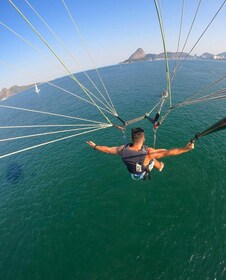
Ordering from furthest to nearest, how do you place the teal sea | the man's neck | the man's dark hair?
1. the teal sea
2. the man's neck
3. the man's dark hair

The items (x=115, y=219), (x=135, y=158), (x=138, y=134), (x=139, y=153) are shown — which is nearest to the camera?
(x=138, y=134)

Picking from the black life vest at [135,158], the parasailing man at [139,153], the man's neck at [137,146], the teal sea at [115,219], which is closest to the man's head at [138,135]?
the parasailing man at [139,153]

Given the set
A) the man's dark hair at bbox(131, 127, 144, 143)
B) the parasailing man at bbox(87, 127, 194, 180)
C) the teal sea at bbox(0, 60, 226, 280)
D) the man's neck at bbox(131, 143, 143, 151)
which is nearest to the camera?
the man's dark hair at bbox(131, 127, 144, 143)

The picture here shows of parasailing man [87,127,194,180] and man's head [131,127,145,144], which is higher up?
man's head [131,127,145,144]

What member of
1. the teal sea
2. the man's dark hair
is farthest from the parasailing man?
the teal sea

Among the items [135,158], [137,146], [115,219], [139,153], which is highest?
[137,146]

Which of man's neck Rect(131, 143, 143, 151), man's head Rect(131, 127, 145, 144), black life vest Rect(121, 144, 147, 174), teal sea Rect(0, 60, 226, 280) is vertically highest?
man's head Rect(131, 127, 145, 144)

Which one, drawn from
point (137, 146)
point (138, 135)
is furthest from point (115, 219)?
point (138, 135)

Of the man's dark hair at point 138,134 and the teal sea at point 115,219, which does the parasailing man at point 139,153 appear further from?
the teal sea at point 115,219

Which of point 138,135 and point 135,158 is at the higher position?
point 138,135

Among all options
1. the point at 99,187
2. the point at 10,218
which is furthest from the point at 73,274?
the point at 10,218

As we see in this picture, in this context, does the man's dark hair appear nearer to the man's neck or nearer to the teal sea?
the man's neck

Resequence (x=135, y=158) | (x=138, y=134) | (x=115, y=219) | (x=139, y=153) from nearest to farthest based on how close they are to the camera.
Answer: (x=138, y=134), (x=139, y=153), (x=135, y=158), (x=115, y=219)

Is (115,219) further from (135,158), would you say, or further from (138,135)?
(138,135)
